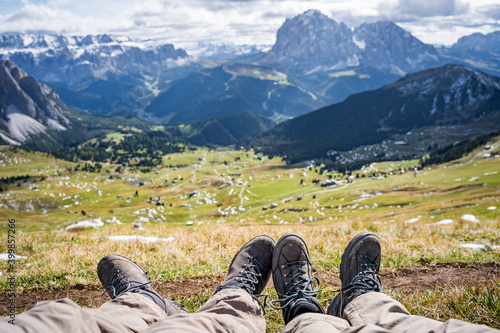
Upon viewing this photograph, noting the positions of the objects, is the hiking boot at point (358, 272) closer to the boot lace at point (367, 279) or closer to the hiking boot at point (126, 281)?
the boot lace at point (367, 279)

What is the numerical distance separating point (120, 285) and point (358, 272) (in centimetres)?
537

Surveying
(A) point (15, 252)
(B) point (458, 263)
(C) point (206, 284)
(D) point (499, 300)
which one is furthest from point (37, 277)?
(B) point (458, 263)

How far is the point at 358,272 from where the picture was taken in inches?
268

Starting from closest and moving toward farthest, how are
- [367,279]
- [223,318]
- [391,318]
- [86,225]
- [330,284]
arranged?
[391,318], [223,318], [367,279], [330,284], [86,225]

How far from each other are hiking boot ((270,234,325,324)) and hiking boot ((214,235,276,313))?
0.35 meters

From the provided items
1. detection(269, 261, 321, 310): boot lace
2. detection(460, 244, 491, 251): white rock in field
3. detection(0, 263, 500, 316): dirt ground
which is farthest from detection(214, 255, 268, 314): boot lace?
detection(460, 244, 491, 251): white rock in field

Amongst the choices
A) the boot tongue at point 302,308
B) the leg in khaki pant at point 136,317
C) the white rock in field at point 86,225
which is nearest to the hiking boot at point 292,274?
the boot tongue at point 302,308

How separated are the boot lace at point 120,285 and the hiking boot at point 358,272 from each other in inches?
153

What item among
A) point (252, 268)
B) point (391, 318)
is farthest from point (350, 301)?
point (252, 268)

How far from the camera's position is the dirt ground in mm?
7391

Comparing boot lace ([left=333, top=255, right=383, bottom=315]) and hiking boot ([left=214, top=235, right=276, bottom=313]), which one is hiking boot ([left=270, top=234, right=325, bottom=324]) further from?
boot lace ([left=333, top=255, right=383, bottom=315])

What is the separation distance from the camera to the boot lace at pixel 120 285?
6207mm

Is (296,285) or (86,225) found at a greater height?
(296,285)

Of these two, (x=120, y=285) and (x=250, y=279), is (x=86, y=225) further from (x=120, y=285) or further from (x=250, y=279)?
(x=250, y=279)
